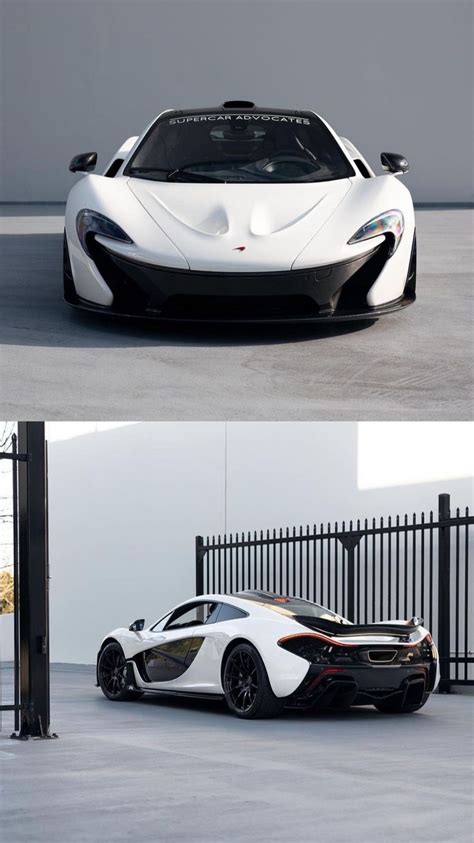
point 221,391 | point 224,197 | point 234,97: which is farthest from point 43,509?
point 234,97

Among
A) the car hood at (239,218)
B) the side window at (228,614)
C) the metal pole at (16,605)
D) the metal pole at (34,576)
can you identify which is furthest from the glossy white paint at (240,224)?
the side window at (228,614)

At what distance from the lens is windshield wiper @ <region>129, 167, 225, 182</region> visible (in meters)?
7.06

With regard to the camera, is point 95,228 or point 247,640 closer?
point 95,228

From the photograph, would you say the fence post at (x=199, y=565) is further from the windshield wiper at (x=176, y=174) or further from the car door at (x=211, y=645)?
the windshield wiper at (x=176, y=174)

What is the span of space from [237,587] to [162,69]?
9.30m

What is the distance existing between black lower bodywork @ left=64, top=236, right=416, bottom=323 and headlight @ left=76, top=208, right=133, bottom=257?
→ 0.08 m

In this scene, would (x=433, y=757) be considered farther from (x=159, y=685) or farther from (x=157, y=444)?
(x=157, y=444)

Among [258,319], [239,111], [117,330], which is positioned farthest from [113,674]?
[239,111]

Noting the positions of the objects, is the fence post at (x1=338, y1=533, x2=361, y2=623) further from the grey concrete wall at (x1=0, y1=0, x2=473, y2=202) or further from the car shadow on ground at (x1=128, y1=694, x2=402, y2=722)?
the grey concrete wall at (x1=0, y1=0, x2=473, y2=202)

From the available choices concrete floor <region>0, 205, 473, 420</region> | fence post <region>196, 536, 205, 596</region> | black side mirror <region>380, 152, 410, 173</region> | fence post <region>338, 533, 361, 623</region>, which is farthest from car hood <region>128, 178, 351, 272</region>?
fence post <region>196, 536, 205, 596</region>

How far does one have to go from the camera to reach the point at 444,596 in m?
8.73

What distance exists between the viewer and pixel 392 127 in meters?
16.4

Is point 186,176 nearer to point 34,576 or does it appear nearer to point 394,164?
point 394,164

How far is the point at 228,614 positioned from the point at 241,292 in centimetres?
233
